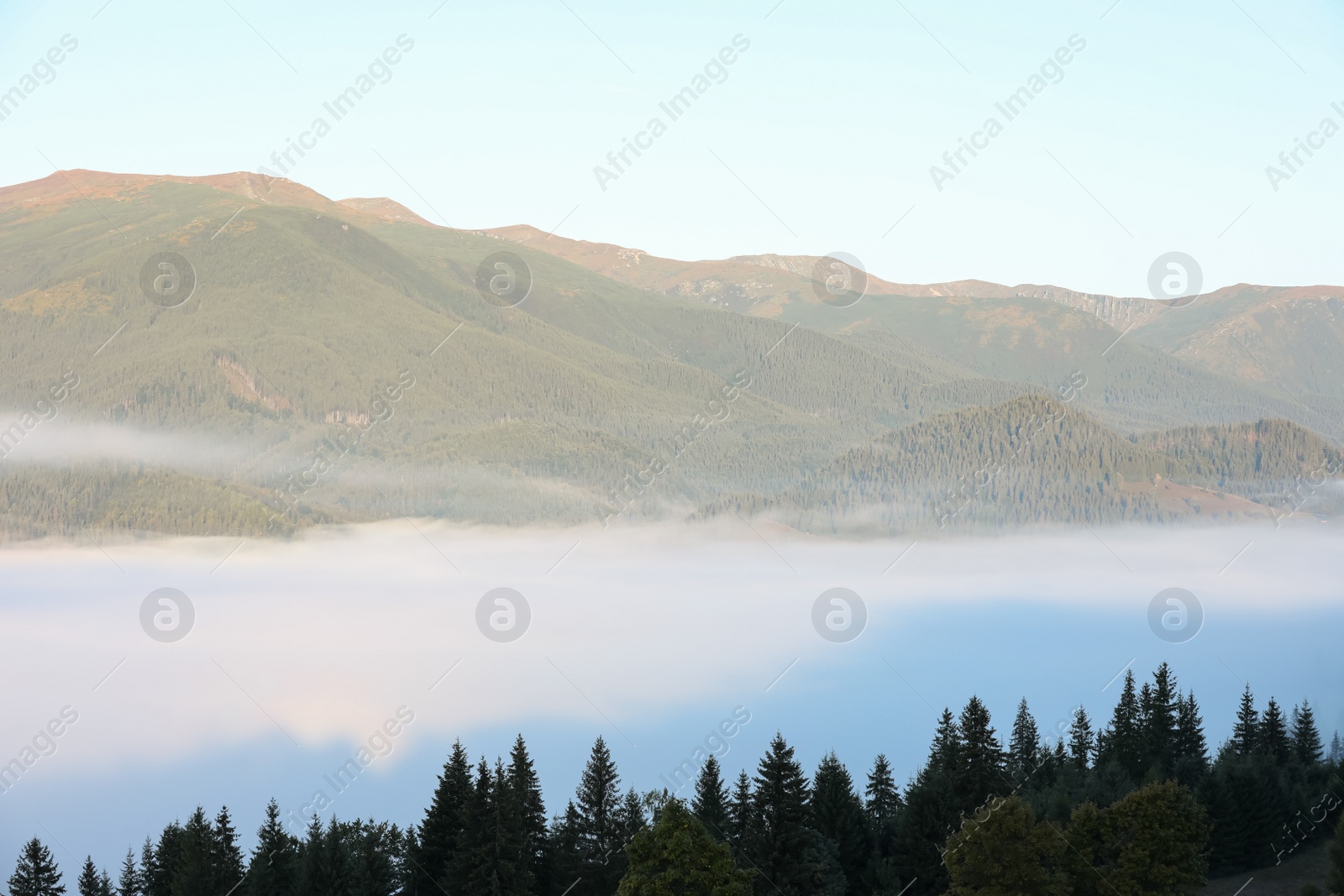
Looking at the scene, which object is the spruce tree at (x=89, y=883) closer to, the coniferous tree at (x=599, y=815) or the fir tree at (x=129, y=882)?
the fir tree at (x=129, y=882)

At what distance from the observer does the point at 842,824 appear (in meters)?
82.5

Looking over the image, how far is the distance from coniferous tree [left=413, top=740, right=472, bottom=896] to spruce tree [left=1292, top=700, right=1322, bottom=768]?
77.2m

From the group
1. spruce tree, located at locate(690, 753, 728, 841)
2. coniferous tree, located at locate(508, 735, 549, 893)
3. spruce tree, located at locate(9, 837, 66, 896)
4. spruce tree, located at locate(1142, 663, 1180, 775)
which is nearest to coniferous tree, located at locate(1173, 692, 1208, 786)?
spruce tree, located at locate(1142, 663, 1180, 775)

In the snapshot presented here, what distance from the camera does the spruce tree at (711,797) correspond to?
86.4m

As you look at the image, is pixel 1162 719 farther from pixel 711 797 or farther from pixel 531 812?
pixel 531 812

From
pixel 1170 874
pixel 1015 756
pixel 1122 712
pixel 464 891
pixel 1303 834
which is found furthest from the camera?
pixel 1122 712

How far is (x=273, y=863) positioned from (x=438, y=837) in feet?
40.4

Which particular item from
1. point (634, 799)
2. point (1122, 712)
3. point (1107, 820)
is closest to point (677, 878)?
point (1107, 820)

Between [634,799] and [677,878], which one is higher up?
[634,799]

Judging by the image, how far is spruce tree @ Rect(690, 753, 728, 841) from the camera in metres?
86.4

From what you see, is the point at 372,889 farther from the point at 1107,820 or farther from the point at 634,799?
the point at 1107,820

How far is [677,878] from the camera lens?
60000mm

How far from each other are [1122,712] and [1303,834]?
2645 cm

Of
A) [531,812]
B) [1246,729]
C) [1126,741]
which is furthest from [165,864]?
[1246,729]
